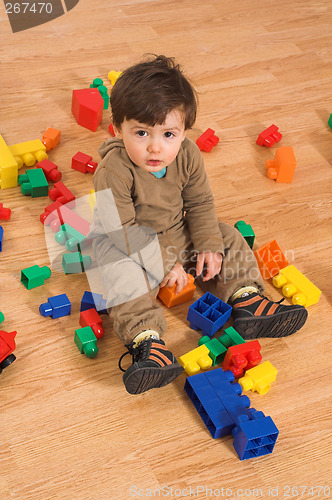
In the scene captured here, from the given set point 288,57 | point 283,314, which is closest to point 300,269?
point 283,314

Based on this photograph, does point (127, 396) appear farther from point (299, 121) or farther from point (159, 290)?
point (299, 121)

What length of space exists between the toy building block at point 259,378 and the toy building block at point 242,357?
0.02 metres

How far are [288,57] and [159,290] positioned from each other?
124cm

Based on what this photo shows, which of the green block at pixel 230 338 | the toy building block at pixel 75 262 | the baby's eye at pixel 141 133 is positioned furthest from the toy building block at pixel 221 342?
the baby's eye at pixel 141 133

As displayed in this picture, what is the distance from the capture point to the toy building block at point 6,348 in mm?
1159

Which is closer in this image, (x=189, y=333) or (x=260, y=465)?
(x=260, y=465)

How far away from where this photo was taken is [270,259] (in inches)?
56.9

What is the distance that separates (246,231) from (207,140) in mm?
403

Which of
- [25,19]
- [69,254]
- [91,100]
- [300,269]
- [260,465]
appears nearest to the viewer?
[260,465]

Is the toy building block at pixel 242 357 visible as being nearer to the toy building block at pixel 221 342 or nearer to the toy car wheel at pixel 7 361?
the toy building block at pixel 221 342

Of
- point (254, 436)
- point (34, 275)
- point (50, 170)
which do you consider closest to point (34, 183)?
point (50, 170)

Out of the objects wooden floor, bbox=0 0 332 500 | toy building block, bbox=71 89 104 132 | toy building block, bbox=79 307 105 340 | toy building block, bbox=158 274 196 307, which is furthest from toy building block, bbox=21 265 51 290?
toy building block, bbox=71 89 104 132

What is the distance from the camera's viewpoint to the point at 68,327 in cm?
129

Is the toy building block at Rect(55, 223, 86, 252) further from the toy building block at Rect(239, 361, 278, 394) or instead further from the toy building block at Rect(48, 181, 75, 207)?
the toy building block at Rect(239, 361, 278, 394)
